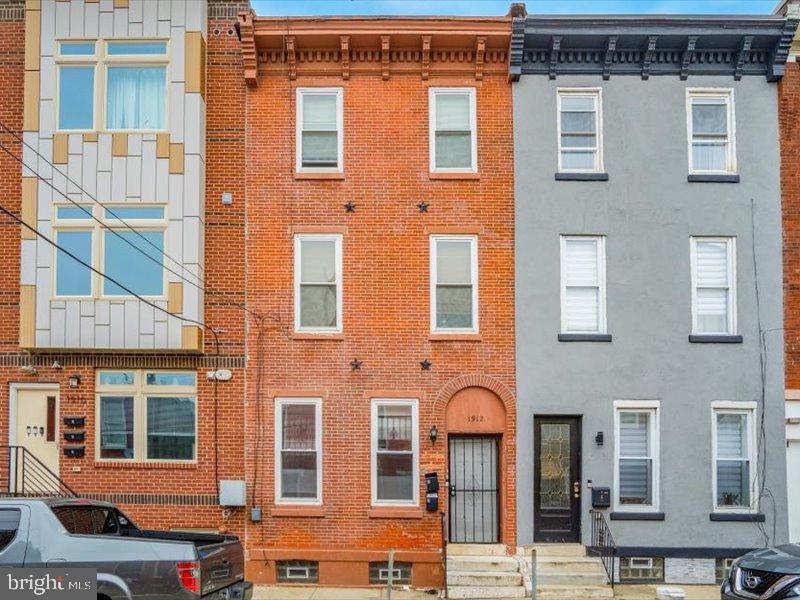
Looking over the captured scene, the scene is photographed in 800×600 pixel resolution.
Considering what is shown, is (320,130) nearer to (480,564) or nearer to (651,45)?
(651,45)

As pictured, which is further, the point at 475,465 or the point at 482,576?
the point at 475,465

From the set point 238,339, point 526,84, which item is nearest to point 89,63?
point 238,339

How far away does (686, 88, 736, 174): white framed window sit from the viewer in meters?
14.9

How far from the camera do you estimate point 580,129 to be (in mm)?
15047

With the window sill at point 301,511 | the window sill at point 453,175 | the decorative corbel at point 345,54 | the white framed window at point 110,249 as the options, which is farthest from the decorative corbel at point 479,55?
the window sill at point 301,511

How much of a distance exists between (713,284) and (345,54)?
25.7 ft

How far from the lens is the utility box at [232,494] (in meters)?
14.2

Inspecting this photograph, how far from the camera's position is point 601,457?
14.3 metres

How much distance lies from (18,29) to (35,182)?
9.95 feet

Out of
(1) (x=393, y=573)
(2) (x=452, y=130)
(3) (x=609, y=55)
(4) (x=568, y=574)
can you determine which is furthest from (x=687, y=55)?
(1) (x=393, y=573)

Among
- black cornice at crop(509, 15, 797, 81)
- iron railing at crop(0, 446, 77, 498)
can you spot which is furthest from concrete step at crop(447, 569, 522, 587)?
black cornice at crop(509, 15, 797, 81)

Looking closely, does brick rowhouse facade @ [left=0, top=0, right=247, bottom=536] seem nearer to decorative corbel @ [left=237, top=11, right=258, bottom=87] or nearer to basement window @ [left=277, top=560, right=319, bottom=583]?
decorative corbel @ [left=237, top=11, right=258, bottom=87]

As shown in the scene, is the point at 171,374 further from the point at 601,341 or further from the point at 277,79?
the point at 601,341
